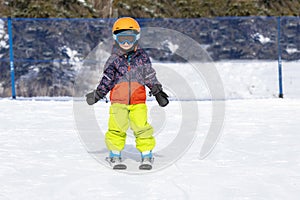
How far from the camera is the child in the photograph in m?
4.85

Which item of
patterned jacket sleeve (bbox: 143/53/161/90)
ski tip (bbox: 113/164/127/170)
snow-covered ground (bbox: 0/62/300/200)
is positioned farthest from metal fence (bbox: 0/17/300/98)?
ski tip (bbox: 113/164/127/170)

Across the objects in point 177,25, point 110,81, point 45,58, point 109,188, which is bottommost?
point 109,188

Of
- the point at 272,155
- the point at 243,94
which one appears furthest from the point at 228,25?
the point at 272,155

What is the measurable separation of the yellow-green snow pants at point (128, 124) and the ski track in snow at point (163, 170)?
291mm

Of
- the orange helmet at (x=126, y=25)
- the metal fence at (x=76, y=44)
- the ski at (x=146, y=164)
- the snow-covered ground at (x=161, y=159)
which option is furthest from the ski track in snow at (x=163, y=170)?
the metal fence at (x=76, y=44)

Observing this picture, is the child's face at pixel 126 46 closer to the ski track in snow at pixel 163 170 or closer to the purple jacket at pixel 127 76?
the purple jacket at pixel 127 76

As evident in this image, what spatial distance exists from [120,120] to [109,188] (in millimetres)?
813

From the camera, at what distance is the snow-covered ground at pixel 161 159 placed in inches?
164

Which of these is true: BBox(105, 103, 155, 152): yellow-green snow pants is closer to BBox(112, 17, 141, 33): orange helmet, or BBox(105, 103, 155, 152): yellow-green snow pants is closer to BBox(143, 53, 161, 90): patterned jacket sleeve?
BBox(143, 53, 161, 90): patterned jacket sleeve

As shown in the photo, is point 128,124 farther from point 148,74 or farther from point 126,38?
point 126,38

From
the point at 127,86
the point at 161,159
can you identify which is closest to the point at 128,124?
the point at 127,86

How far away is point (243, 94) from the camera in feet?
46.8

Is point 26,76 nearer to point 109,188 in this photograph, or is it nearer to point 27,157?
point 27,157

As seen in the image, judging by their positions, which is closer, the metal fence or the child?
the child
